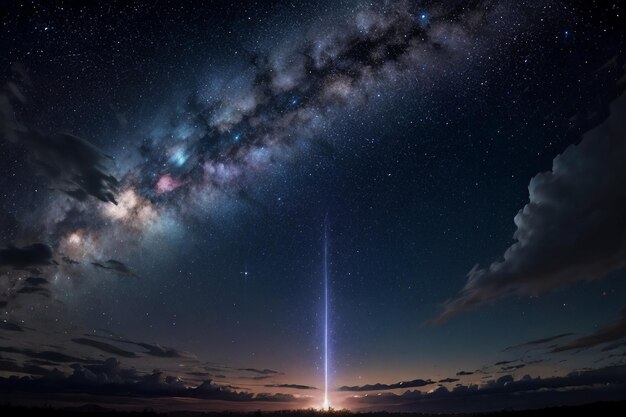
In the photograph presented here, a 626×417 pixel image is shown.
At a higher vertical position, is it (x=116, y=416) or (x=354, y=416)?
(x=116, y=416)

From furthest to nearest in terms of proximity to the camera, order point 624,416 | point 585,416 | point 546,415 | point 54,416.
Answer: point 546,415, point 54,416, point 585,416, point 624,416

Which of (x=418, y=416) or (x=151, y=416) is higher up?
(x=151, y=416)

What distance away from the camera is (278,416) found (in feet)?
419

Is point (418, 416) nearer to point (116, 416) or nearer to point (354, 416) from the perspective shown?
point (354, 416)

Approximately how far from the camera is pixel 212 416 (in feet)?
423

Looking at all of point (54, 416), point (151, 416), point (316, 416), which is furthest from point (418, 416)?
point (54, 416)

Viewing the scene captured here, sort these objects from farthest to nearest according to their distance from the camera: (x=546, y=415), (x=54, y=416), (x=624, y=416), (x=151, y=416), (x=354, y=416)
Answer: (x=354, y=416) < (x=151, y=416) < (x=546, y=415) < (x=54, y=416) < (x=624, y=416)

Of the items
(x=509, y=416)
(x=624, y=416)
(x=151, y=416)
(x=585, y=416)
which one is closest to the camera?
(x=624, y=416)

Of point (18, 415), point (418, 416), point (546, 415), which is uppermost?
point (18, 415)

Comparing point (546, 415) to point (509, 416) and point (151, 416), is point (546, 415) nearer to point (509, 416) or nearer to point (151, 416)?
point (509, 416)

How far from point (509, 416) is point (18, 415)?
4263 inches

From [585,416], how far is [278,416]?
93317mm

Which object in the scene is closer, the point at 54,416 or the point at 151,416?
the point at 54,416

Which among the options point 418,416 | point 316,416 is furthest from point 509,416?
point 418,416
